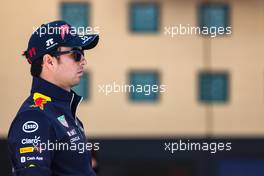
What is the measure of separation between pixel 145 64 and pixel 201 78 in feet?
2.66

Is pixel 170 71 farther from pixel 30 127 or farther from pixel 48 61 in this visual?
Result: pixel 30 127

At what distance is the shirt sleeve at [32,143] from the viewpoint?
9.52ft

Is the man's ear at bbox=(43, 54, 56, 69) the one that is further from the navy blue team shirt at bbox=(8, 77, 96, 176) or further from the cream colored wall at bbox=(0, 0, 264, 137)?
the cream colored wall at bbox=(0, 0, 264, 137)

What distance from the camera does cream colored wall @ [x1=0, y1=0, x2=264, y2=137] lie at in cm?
1232

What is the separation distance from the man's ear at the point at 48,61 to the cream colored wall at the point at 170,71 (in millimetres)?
8985

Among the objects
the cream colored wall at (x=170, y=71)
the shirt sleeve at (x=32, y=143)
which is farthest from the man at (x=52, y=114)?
the cream colored wall at (x=170, y=71)

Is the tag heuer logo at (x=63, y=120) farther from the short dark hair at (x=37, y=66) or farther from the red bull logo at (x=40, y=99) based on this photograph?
the short dark hair at (x=37, y=66)

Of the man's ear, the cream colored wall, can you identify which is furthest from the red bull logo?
the cream colored wall

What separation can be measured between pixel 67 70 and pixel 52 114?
0.19 meters

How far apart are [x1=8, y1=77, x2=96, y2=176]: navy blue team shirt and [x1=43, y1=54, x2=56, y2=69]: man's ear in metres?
0.06

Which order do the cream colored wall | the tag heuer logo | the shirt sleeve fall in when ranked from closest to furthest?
1. the shirt sleeve
2. the tag heuer logo
3. the cream colored wall

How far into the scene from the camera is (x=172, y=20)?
12234mm

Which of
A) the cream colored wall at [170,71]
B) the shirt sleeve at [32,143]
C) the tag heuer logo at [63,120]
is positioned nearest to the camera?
the shirt sleeve at [32,143]

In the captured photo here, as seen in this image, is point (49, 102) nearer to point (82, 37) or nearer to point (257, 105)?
point (82, 37)
